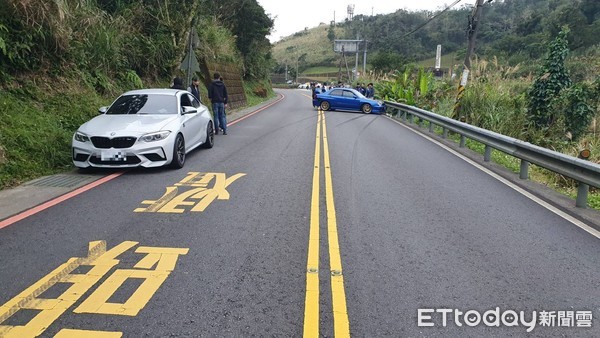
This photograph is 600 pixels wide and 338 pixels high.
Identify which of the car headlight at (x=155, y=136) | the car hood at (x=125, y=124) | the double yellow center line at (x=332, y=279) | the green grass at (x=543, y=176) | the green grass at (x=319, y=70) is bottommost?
the green grass at (x=543, y=176)

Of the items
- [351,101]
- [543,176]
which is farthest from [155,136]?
[351,101]

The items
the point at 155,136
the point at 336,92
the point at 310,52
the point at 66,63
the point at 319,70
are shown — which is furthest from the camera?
the point at 310,52

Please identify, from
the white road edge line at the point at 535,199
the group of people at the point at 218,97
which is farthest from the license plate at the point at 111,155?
the white road edge line at the point at 535,199

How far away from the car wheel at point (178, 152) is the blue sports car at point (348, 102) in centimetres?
1710

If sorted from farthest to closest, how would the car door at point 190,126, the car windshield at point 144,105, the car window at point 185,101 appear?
the car window at point 185,101 < the car door at point 190,126 < the car windshield at point 144,105

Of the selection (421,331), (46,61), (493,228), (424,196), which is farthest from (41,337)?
(46,61)

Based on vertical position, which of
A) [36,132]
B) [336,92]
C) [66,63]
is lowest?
[36,132]

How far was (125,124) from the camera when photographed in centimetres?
787

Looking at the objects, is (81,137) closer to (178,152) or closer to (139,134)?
(139,134)

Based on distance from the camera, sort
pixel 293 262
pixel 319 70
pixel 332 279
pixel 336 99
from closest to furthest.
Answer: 1. pixel 332 279
2. pixel 293 262
3. pixel 336 99
4. pixel 319 70

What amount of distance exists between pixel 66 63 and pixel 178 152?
19.1ft

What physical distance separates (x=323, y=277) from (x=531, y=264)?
210 centimetres

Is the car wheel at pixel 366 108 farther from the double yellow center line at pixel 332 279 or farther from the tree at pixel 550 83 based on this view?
the double yellow center line at pixel 332 279

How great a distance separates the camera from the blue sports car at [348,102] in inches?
959
